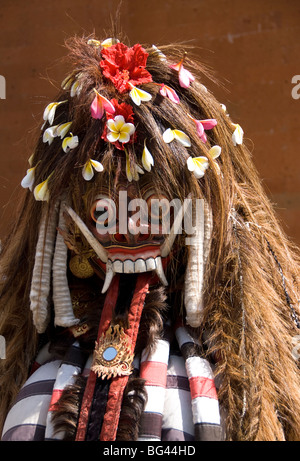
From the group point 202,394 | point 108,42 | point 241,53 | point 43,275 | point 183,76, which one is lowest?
point 202,394

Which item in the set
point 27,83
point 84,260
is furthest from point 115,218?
point 27,83

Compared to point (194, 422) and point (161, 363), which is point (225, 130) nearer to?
point (161, 363)

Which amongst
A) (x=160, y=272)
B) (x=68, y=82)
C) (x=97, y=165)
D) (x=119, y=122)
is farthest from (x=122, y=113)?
(x=160, y=272)

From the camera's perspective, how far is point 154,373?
1249mm

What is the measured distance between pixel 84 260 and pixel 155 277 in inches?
7.0

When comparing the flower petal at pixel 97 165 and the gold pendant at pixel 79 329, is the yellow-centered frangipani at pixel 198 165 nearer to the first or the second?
the flower petal at pixel 97 165

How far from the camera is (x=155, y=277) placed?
4.44 feet

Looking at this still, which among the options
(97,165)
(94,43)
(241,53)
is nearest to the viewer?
(97,165)

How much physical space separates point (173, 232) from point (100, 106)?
310mm

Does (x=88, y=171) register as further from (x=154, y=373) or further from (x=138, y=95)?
(x=154, y=373)

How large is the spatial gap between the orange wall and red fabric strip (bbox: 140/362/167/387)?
1134 millimetres

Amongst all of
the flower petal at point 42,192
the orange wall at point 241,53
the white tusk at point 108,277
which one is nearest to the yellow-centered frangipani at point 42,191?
the flower petal at point 42,192

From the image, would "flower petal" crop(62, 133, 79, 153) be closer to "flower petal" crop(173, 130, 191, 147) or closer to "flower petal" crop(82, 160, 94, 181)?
"flower petal" crop(82, 160, 94, 181)

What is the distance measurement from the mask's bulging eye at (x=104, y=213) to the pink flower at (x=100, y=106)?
7.1 inches
